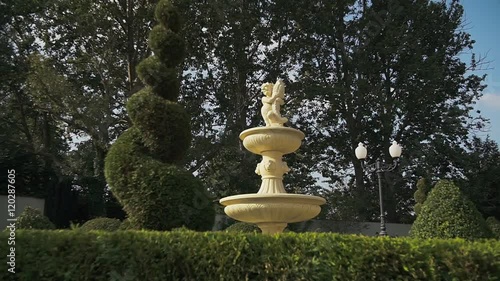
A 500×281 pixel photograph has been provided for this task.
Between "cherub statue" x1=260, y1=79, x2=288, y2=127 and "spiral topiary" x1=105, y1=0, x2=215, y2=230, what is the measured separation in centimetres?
188

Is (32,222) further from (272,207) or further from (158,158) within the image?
(272,207)

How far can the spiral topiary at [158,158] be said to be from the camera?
7.41 m

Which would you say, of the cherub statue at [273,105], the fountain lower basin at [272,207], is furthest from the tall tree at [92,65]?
the fountain lower basin at [272,207]

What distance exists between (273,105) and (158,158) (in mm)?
2788

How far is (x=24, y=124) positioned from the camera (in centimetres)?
2102

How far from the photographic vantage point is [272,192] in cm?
917

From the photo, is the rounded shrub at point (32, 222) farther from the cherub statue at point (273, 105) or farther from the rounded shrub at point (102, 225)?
the cherub statue at point (273, 105)

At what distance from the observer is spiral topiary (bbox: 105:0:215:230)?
741 centimetres

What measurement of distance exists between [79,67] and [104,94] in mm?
1698

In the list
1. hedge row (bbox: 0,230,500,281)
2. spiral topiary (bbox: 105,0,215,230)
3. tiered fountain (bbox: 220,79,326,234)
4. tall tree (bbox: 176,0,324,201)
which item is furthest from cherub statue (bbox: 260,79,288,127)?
tall tree (bbox: 176,0,324,201)

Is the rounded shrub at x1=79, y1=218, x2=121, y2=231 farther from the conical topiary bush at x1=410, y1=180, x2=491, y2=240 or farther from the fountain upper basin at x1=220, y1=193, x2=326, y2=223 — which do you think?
the conical topiary bush at x1=410, y1=180, x2=491, y2=240

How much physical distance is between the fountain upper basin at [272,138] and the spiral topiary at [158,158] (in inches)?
50.6

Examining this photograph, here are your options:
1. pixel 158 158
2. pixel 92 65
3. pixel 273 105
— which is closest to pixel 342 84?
pixel 92 65

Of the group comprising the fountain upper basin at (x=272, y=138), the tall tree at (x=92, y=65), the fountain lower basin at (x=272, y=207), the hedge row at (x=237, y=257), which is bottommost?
the hedge row at (x=237, y=257)
